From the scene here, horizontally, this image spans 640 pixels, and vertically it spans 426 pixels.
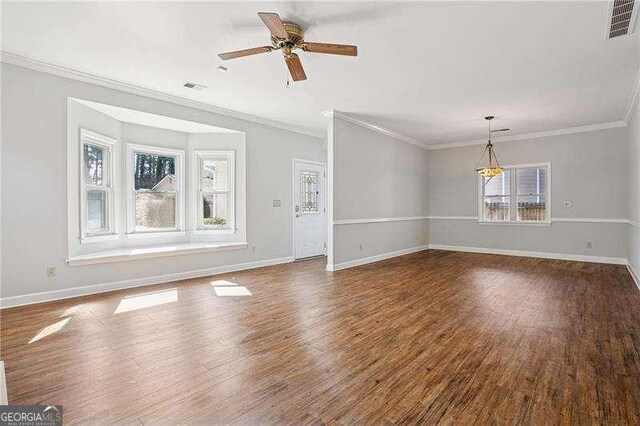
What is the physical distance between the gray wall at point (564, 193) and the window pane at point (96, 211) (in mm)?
7822

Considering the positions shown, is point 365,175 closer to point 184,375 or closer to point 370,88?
point 370,88

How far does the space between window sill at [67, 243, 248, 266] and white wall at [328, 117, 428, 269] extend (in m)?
2.00

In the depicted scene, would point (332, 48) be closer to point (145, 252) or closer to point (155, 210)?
point (145, 252)

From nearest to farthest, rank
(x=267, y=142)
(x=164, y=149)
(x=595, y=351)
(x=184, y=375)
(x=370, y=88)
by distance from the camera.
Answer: (x=184, y=375) → (x=595, y=351) → (x=370, y=88) → (x=164, y=149) → (x=267, y=142)

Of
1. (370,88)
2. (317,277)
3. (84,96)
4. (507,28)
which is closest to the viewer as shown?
(507,28)

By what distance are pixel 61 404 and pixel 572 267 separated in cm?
761

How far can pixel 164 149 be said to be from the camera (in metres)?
5.68

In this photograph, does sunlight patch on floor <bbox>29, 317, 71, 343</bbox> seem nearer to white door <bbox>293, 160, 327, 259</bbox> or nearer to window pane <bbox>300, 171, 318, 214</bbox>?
white door <bbox>293, 160, 327, 259</bbox>

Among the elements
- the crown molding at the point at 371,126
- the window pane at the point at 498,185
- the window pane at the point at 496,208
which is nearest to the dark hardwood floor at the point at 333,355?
the crown molding at the point at 371,126

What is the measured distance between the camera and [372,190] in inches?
265

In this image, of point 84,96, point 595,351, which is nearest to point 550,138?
point 595,351

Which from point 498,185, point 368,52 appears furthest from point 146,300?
point 498,185

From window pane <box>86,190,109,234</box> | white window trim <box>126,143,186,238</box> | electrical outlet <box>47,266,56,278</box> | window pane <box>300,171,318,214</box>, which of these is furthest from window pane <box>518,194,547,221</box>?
electrical outlet <box>47,266,56,278</box>

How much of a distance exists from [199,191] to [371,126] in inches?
147
